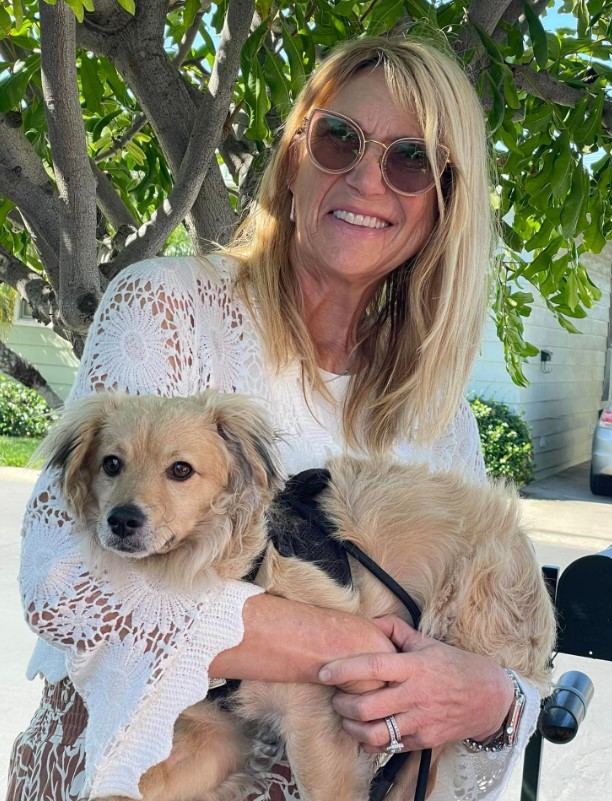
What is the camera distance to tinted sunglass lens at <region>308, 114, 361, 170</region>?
2.35 meters

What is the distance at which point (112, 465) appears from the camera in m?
1.92

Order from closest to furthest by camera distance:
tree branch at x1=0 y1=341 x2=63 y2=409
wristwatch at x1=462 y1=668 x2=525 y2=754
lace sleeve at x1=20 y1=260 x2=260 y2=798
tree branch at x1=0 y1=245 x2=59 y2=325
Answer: lace sleeve at x1=20 y1=260 x2=260 y2=798, wristwatch at x1=462 y1=668 x2=525 y2=754, tree branch at x1=0 y1=245 x2=59 y2=325, tree branch at x1=0 y1=341 x2=63 y2=409

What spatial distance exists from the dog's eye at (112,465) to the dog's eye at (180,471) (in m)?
0.12

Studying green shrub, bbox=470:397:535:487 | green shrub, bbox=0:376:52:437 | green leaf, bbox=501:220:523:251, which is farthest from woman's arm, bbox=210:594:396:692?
green shrub, bbox=0:376:52:437

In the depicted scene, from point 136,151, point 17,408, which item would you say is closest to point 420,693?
point 136,151

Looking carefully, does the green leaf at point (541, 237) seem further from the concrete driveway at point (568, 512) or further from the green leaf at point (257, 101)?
the concrete driveway at point (568, 512)

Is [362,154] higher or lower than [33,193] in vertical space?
higher

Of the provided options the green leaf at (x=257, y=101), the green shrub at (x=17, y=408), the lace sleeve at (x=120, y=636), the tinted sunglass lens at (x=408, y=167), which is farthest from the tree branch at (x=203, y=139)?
the green shrub at (x=17, y=408)

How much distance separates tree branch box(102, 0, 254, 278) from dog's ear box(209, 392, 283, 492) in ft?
3.42

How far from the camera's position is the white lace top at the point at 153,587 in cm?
162

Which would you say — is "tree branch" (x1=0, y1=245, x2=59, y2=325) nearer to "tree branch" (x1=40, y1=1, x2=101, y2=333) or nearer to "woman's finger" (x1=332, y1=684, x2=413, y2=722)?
"tree branch" (x1=40, y1=1, x2=101, y2=333)

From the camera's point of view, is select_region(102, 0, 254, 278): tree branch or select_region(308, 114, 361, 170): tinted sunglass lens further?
select_region(102, 0, 254, 278): tree branch

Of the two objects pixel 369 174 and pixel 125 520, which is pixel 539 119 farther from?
pixel 125 520

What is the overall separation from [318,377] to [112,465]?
0.70 meters
